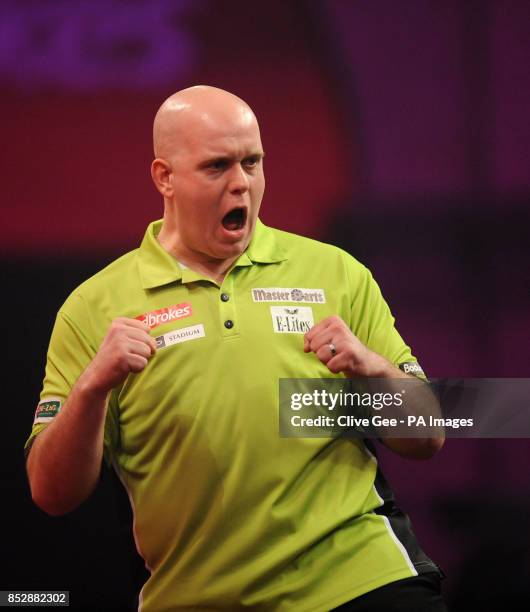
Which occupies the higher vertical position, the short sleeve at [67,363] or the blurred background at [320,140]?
the blurred background at [320,140]

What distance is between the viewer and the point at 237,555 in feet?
6.24

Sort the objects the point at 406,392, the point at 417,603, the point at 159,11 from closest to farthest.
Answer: the point at 417,603
the point at 406,392
the point at 159,11

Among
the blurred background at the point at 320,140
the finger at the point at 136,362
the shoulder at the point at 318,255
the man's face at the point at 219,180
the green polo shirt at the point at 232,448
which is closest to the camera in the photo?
the finger at the point at 136,362

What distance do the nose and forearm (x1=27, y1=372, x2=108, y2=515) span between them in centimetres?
48

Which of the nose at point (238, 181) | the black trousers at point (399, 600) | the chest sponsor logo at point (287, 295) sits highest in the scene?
the nose at point (238, 181)

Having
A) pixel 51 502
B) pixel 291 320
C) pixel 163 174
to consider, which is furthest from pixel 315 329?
pixel 51 502

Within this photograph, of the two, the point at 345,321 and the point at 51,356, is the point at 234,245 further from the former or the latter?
the point at 51,356

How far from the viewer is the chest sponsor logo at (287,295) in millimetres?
2057

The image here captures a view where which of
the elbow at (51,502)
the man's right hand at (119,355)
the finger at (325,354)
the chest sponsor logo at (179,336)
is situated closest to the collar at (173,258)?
the chest sponsor logo at (179,336)

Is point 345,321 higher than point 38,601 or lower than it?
higher

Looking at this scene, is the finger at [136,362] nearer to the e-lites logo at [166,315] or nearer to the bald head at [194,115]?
the e-lites logo at [166,315]

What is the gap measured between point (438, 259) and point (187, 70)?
820 mm

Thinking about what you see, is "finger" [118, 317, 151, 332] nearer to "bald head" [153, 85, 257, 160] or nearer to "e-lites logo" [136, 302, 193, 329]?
"e-lites logo" [136, 302, 193, 329]

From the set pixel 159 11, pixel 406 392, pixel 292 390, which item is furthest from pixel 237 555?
pixel 159 11
